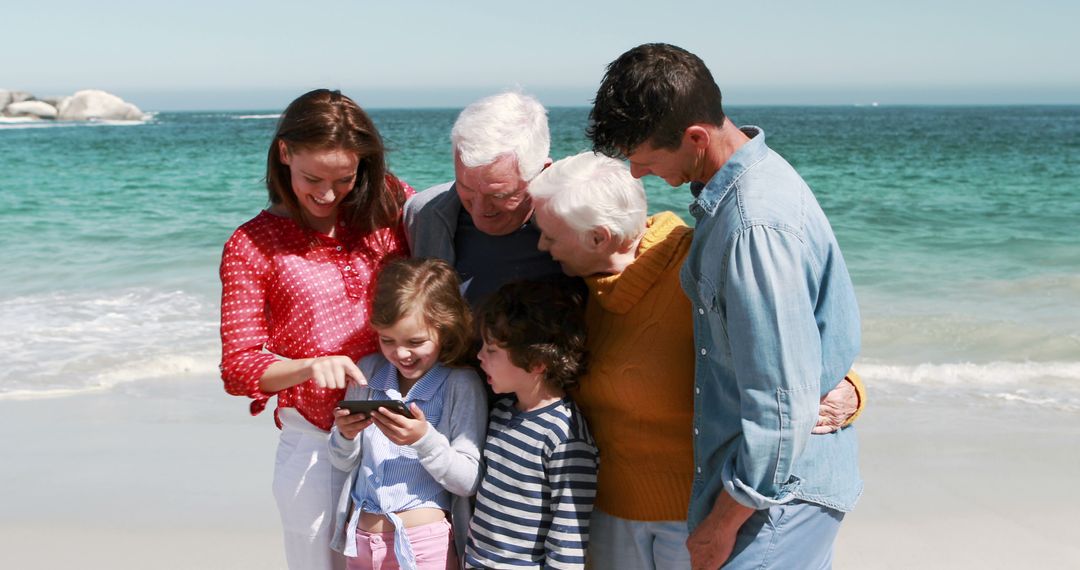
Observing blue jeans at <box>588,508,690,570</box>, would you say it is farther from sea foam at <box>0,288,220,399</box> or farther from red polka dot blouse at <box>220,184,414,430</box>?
sea foam at <box>0,288,220,399</box>

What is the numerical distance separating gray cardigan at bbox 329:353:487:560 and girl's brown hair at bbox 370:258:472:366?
0.29 ft

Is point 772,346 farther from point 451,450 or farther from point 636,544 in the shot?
point 451,450

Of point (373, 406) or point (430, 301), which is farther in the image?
point (430, 301)

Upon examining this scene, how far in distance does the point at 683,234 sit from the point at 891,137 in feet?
130

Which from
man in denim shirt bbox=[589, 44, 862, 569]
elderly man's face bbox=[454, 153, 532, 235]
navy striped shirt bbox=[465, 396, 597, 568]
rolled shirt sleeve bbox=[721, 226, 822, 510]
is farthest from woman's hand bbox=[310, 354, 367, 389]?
rolled shirt sleeve bbox=[721, 226, 822, 510]

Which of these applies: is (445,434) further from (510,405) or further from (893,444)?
(893,444)

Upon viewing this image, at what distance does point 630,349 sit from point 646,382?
0.29ft

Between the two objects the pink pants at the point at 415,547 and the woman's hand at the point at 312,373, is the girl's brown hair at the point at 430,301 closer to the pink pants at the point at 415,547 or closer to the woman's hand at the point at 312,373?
the woman's hand at the point at 312,373

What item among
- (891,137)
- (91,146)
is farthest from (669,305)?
(891,137)

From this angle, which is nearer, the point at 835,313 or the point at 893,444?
the point at 835,313

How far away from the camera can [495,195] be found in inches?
98.7

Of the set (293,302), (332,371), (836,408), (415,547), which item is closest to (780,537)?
(836,408)

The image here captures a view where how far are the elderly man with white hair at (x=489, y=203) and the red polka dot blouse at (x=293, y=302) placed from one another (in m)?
0.21

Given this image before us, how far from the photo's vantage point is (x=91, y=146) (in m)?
32.0
